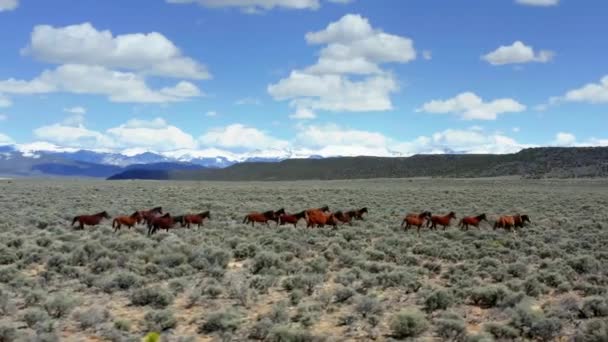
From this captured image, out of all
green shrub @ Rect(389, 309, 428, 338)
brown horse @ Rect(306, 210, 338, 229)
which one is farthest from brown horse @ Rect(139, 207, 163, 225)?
green shrub @ Rect(389, 309, 428, 338)

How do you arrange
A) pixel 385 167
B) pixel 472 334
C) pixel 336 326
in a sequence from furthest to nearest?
pixel 385 167 → pixel 336 326 → pixel 472 334

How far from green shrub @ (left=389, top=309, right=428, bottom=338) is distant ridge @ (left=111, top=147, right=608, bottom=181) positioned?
10293 cm

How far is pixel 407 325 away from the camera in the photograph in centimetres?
880

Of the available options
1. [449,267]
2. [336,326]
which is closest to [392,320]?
[336,326]

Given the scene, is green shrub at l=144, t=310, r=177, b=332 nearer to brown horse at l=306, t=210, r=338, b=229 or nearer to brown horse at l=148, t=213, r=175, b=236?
brown horse at l=148, t=213, r=175, b=236

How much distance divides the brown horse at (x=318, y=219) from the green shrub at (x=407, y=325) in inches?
481

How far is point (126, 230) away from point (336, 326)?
41.4 ft

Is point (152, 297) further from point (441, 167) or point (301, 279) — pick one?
point (441, 167)

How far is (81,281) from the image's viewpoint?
39.1 feet

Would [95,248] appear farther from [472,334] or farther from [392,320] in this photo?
[472,334]

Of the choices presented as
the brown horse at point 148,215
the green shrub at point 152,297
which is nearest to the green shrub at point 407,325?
the green shrub at point 152,297

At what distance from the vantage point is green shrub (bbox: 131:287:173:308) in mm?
10344

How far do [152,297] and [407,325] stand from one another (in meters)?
4.82

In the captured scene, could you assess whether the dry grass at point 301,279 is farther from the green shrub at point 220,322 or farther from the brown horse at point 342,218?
the brown horse at point 342,218
